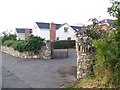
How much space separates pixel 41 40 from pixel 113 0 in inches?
530

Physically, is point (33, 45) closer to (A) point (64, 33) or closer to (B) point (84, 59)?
(B) point (84, 59)

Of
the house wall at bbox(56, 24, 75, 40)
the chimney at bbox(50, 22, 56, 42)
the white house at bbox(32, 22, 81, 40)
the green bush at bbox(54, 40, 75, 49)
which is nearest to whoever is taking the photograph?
the green bush at bbox(54, 40, 75, 49)

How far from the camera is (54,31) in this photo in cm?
5081

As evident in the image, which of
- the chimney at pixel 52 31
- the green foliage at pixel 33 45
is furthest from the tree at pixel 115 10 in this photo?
the chimney at pixel 52 31

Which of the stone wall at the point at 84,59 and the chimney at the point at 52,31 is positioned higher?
the chimney at the point at 52,31

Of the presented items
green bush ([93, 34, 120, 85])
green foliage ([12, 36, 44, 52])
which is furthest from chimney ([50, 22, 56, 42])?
green bush ([93, 34, 120, 85])

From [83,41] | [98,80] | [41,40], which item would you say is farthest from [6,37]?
[98,80]

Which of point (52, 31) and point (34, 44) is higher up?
point (52, 31)

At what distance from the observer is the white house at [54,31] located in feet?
166

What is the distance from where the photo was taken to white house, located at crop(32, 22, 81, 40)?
5073cm

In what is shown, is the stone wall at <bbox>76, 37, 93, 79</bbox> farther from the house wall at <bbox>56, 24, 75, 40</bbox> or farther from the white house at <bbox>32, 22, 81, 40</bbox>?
the house wall at <bbox>56, 24, 75, 40</bbox>

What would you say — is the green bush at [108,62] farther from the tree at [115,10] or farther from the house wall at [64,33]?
the house wall at [64,33]

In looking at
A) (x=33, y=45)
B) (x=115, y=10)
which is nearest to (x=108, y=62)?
(x=115, y=10)

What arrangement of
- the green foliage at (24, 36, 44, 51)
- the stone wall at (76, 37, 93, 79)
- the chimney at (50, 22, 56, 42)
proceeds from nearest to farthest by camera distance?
the stone wall at (76, 37, 93, 79), the green foliage at (24, 36, 44, 51), the chimney at (50, 22, 56, 42)
